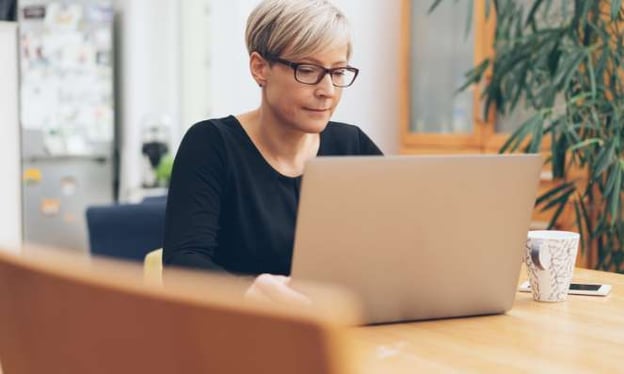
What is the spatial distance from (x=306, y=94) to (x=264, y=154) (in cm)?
16

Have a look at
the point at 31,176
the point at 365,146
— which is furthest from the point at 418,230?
the point at 31,176

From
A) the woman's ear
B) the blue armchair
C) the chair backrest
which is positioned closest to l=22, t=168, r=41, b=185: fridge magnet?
the blue armchair

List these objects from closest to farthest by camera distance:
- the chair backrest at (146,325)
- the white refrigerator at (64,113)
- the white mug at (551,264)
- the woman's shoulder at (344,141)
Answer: the chair backrest at (146,325)
the white mug at (551,264)
the woman's shoulder at (344,141)
the white refrigerator at (64,113)

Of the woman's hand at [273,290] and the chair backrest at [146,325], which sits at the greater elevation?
the chair backrest at [146,325]

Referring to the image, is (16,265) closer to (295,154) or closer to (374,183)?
(374,183)

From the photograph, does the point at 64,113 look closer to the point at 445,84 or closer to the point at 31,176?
the point at 31,176

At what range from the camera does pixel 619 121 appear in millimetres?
2982

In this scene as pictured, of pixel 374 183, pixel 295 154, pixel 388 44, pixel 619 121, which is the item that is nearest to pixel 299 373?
pixel 374 183

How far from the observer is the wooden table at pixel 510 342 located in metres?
1.08

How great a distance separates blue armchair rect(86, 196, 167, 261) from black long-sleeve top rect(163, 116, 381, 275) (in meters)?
1.35

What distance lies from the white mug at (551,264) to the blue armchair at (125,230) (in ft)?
5.54

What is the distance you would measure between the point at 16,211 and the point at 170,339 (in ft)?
14.6

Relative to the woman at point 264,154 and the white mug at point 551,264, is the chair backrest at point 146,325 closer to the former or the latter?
the woman at point 264,154

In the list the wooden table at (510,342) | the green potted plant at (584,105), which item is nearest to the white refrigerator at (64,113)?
the green potted plant at (584,105)
